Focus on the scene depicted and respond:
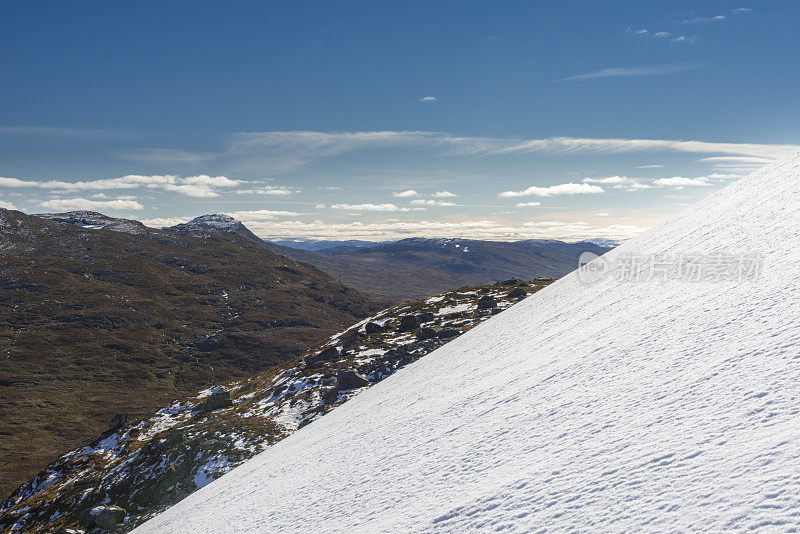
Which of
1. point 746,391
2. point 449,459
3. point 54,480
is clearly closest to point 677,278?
point 746,391

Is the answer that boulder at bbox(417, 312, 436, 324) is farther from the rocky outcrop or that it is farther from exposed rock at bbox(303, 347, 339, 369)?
exposed rock at bbox(303, 347, 339, 369)

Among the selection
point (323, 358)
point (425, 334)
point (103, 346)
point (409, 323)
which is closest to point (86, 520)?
point (323, 358)

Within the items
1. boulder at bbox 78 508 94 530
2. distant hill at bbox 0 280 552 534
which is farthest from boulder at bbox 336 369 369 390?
boulder at bbox 78 508 94 530

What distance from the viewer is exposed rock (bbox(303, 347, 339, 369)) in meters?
49.4

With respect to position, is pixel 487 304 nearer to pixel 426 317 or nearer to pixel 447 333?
pixel 426 317

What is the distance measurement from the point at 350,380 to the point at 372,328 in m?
22.0

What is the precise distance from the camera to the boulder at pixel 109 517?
2589cm

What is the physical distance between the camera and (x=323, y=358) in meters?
50.6

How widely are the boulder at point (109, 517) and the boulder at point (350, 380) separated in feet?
58.1

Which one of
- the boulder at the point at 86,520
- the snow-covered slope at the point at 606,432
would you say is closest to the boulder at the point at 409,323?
the boulder at the point at 86,520

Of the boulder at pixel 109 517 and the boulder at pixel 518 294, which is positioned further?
the boulder at pixel 518 294

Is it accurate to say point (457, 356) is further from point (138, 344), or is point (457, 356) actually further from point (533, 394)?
point (138, 344)

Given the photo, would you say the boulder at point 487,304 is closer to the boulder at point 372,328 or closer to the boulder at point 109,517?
the boulder at point 372,328

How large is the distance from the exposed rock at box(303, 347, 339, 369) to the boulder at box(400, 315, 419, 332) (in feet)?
32.8
